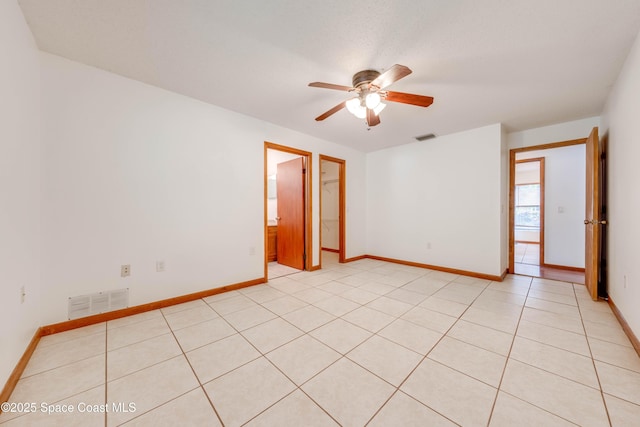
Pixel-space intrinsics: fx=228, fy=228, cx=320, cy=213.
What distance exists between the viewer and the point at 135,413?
1236 mm

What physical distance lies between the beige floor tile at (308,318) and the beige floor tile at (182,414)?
3.18 ft

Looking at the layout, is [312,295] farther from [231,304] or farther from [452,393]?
[452,393]

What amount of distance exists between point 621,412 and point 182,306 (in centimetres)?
350

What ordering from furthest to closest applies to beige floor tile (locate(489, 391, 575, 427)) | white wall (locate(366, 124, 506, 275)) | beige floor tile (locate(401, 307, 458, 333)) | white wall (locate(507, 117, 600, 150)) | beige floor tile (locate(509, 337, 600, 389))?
white wall (locate(366, 124, 506, 275)) < white wall (locate(507, 117, 600, 150)) < beige floor tile (locate(401, 307, 458, 333)) < beige floor tile (locate(509, 337, 600, 389)) < beige floor tile (locate(489, 391, 575, 427))

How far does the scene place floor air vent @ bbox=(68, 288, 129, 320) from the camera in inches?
83.4

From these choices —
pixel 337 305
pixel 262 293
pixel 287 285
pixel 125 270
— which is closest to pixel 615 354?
pixel 337 305

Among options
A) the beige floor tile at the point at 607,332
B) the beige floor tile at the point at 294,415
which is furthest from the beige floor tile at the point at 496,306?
the beige floor tile at the point at 294,415

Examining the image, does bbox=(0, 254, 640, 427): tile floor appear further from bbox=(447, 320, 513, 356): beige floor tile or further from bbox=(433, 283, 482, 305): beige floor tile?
bbox=(433, 283, 482, 305): beige floor tile

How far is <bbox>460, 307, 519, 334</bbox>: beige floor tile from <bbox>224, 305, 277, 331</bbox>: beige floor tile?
2.03m

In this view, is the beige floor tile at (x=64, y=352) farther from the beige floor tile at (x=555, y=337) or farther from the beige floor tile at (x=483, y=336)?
the beige floor tile at (x=555, y=337)

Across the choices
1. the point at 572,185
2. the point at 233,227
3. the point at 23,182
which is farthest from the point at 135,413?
the point at 572,185

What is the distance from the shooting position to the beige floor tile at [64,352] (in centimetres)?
160

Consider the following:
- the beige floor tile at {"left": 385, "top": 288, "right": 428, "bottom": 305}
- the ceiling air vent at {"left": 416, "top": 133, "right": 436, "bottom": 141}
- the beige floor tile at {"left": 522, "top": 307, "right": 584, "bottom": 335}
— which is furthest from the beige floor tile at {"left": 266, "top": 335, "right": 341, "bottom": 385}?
the ceiling air vent at {"left": 416, "top": 133, "right": 436, "bottom": 141}

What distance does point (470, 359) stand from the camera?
1.68 metres
